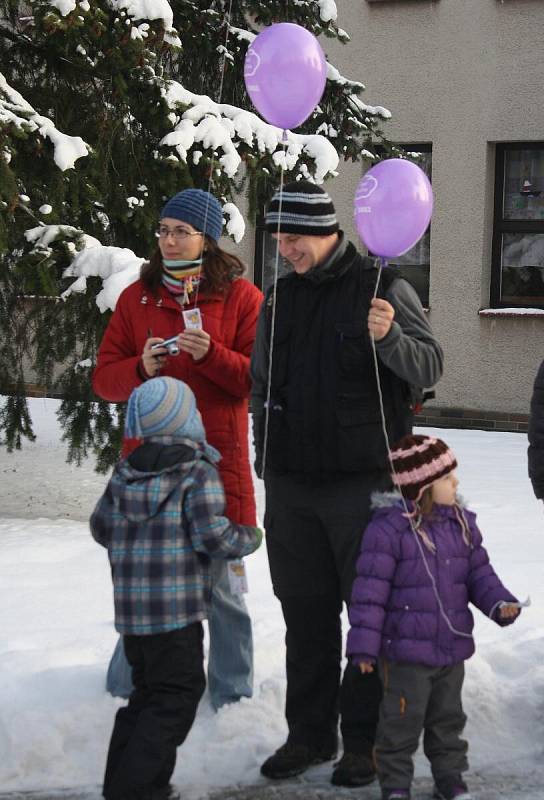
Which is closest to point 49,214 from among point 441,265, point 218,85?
point 218,85

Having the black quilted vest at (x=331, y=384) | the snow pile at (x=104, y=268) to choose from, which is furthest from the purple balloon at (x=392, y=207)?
the snow pile at (x=104, y=268)

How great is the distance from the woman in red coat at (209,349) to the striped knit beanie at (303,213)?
1.37ft

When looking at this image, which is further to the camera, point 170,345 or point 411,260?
point 411,260

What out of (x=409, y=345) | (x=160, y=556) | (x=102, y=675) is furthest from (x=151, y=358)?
(x=102, y=675)

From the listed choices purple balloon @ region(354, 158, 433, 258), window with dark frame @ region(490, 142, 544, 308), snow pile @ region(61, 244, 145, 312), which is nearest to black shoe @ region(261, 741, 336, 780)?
purple balloon @ region(354, 158, 433, 258)

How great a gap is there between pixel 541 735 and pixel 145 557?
168 cm

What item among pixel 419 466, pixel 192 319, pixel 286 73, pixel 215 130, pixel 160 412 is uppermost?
pixel 215 130

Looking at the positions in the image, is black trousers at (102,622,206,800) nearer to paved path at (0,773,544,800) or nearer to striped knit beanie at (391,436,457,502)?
paved path at (0,773,544,800)

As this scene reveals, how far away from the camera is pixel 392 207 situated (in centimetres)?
391

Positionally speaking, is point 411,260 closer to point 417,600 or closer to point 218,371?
point 218,371

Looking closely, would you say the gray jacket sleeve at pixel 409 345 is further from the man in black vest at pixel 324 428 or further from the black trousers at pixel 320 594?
the black trousers at pixel 320 594

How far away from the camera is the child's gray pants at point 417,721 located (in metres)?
3.57

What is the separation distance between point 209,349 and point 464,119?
949 cm

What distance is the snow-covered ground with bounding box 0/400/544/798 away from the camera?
4.00 m
